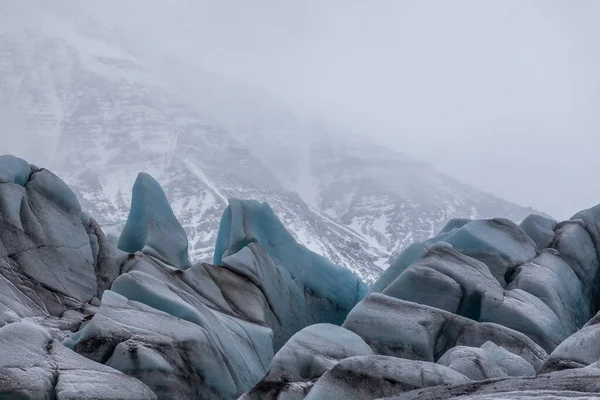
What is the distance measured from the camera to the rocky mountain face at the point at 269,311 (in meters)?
16.0

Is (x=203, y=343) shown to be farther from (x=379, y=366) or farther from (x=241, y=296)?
(x=241, y=296)

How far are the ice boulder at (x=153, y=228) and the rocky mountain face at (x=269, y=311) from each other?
2.2 inches

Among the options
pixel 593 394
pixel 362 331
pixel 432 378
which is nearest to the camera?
pixel 593 394

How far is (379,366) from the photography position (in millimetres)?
16000

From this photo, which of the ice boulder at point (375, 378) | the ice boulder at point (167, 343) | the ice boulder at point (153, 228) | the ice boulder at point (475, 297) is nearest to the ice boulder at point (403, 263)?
the ice boulder at point (475, 297)

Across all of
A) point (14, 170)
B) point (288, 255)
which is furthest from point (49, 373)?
point (288, 255)

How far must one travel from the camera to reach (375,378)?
1577 centimetres

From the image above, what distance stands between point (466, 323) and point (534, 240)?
27.0 feet

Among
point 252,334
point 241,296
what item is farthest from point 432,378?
point 241,296

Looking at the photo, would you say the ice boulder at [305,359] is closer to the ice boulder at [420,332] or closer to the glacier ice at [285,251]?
the ice boulder at [420,332]

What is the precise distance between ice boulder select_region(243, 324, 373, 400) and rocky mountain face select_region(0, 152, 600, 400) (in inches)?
1.5

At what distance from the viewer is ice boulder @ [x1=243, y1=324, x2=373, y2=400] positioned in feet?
55.1

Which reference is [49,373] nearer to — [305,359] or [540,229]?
[305,359]

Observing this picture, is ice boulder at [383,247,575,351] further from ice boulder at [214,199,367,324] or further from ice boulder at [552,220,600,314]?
ice boulder at [214,199,367,324]
